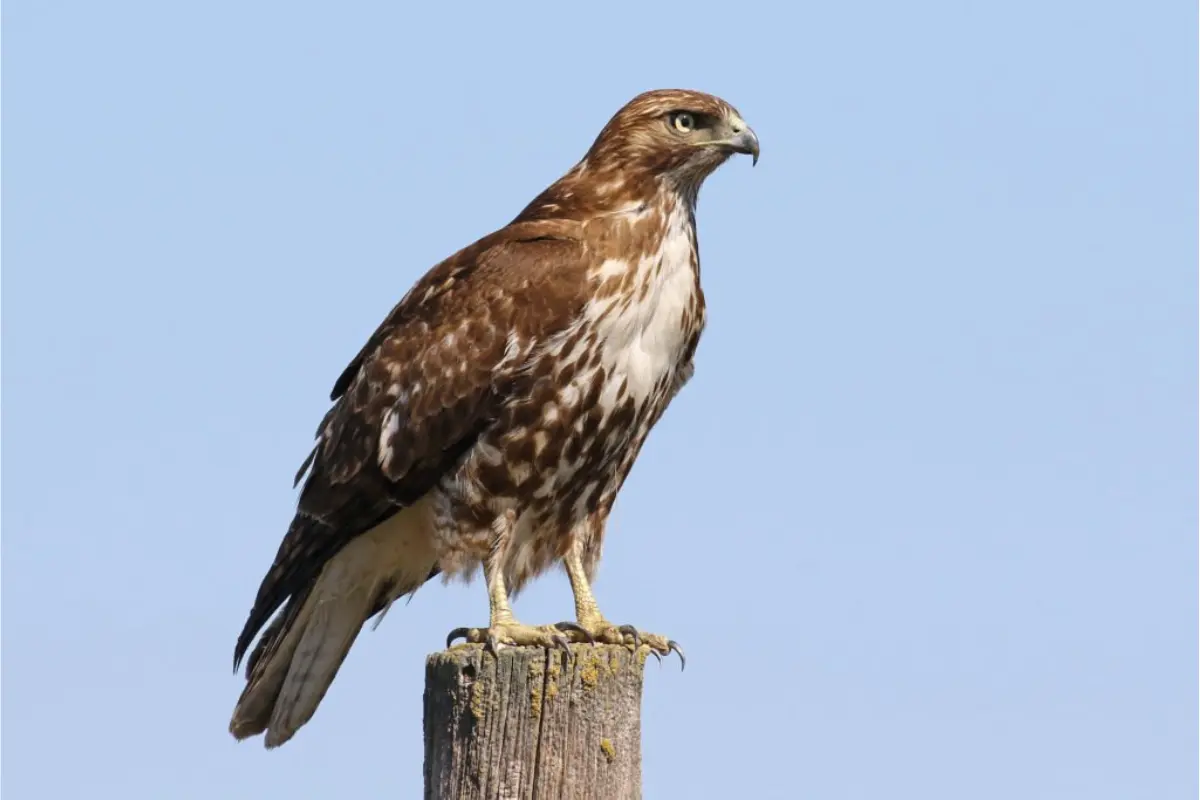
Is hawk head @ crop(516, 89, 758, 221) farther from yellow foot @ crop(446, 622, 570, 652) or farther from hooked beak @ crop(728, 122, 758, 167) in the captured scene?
yellow foot @ crop(446, 622, 570, 652)

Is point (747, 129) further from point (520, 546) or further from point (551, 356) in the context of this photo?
point (520, 546)

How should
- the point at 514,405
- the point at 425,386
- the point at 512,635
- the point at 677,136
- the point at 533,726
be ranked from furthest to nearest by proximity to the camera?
the point at 677,136 < the point at 425,386 < the point at 514,405 < the point at 512,635 < the point at 533,726

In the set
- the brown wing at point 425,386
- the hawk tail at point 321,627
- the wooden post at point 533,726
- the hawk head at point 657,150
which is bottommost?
the wooden post at point 533,726

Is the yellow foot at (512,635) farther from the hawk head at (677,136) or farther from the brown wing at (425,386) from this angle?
the hawk head at (677,136)

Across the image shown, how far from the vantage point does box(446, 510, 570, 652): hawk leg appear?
650cm

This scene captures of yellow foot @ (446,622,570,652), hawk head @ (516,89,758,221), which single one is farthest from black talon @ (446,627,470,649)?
hawk head @ (516,89,758,221)

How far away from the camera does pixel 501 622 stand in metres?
6.87

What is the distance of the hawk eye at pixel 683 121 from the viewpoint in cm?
746

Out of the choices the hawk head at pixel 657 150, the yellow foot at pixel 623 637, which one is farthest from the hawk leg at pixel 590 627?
the hawk head at pixel 657 150

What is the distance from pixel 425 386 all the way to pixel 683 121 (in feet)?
4.75

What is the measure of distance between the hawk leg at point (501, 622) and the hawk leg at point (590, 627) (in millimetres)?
138

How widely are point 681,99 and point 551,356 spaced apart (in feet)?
3.91

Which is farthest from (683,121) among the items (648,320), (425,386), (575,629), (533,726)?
(533,726)

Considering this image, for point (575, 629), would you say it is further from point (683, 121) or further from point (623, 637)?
point (683, 121)
